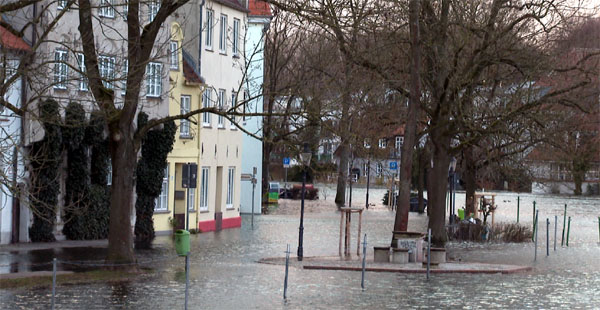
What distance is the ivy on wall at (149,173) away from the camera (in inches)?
1553

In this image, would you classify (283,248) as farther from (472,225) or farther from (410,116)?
(472,225)

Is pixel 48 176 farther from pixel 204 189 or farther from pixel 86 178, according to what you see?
pixel 204 189

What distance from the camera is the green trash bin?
3089cm

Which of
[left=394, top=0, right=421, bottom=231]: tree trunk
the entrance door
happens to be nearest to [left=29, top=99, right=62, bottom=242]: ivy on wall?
[left=394, top=0, right=421, bottom=231]: tree trunk

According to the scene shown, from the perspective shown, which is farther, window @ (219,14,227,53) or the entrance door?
the entrance door

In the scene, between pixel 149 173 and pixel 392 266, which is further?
pixel 149 173

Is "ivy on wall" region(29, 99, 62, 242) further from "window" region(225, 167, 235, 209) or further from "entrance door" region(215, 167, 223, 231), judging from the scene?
"window" region(225, 167, 235, 209)

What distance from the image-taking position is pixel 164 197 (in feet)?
138

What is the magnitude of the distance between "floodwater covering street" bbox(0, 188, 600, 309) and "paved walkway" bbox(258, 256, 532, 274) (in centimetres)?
54

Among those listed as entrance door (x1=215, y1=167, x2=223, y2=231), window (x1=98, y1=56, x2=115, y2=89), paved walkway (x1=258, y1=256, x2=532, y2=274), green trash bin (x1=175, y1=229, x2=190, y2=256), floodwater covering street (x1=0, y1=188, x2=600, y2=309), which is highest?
A: window (x1=98, y1=56, x2=115, y2=89)

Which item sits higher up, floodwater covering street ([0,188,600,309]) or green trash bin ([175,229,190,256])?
green trash bin ([175,229,190,256])

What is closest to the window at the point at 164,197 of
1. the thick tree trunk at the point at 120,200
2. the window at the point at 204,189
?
the window at the point at 204,189

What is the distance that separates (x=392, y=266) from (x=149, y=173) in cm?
1338

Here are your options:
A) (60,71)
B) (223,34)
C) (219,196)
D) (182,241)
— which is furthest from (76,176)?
(60,71)
